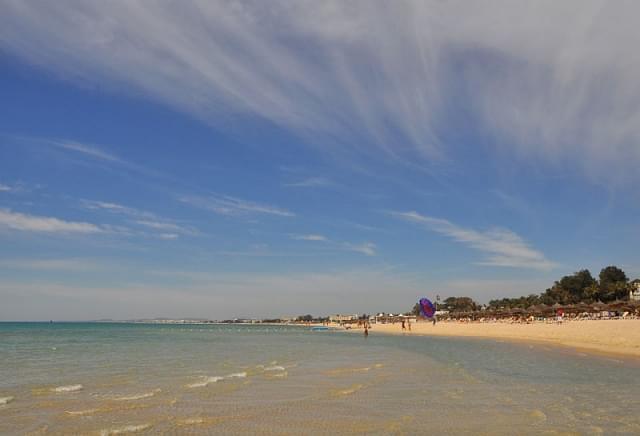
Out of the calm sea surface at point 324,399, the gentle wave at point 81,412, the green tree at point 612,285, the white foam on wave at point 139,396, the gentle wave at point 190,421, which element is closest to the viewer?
the calm sea surface at point 324,399

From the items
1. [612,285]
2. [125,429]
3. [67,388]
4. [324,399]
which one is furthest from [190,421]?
[612,285]

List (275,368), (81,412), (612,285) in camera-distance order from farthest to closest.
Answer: (612,285)
(275,368)
(81,412)

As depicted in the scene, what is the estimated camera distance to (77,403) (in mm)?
16125

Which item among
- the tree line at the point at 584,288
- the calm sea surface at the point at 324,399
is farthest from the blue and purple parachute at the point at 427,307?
the calm sea surface at the point at 324,399

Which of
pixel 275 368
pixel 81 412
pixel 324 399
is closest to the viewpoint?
pixel 81 412

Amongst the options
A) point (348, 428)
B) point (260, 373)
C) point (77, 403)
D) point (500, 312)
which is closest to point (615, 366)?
point (260, 373)

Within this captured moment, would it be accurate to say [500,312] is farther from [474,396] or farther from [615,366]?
[474,396]

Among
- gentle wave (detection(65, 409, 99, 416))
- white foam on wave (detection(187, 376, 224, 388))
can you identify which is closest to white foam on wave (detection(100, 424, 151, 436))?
gentle wave (detection(65, 409, 99, 416))

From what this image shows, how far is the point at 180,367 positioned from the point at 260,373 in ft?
18.8

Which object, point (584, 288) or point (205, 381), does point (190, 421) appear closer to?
point (205, 381)

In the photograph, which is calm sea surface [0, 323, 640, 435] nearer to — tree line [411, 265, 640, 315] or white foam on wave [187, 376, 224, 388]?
white foam on wave [187, 376, 224, 388]

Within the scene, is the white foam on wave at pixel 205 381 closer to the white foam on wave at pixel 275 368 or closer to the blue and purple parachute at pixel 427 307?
the white foam on wave at pixel 275 368

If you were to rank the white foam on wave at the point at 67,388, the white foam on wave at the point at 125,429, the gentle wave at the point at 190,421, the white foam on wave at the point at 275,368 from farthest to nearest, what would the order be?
the white foam on wave at the point at 275,368 → the white foam on wave at the point at 67,388 → the gentle wave at the point at 190,421 → the white foam on wave at the point at 125,429

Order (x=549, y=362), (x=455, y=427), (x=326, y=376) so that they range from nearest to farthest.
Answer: (x=455, y=427) → (x=326, y=376) → (x=549, y=362)
